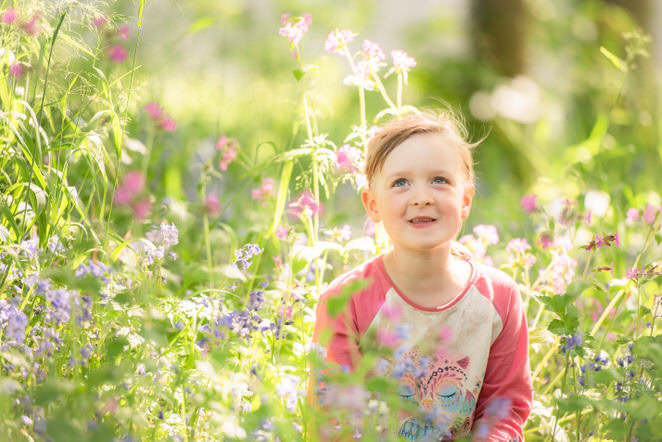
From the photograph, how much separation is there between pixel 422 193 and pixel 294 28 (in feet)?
2.45

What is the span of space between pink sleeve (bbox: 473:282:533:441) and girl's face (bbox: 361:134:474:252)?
0.26 meters

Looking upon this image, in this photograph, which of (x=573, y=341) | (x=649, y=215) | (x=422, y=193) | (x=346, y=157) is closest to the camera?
(x=573, y=341)

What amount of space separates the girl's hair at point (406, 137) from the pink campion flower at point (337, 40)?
0.36m

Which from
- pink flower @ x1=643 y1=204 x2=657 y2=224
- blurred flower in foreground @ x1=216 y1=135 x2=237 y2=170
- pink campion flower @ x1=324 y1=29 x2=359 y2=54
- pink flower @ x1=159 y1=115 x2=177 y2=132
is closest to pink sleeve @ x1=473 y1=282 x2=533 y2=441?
pink flower @ x1=643 y1=204 x2=657 y2=224

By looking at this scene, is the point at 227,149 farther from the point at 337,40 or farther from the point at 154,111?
the point at 337,40

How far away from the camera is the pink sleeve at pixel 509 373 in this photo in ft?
6.62

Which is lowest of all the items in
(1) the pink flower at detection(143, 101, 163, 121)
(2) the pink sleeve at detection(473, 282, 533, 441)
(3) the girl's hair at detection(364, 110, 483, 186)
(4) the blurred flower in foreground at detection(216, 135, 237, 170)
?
(2) the pink sleeve at detection(473, 282, 533, 441)

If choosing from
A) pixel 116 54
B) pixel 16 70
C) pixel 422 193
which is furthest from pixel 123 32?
pixel 422 193

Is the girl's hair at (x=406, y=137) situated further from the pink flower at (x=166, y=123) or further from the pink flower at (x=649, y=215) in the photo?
the pink flower at (x=166, y=123)

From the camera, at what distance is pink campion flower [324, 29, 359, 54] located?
2.38 metres

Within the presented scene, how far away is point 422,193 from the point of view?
77.9 inches

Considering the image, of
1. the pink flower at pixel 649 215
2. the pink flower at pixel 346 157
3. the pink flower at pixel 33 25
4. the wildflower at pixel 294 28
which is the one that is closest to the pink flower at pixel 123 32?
the pink flower at pixel 33 25

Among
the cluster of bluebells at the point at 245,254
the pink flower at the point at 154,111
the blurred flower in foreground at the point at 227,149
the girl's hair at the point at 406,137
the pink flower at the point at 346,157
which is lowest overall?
the cluster of bluebells at the point at 245,254

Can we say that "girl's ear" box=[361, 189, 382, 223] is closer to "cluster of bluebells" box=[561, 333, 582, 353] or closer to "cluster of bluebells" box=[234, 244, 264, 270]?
"cluster of bluebells" box=[234, 244, 264, 270]
